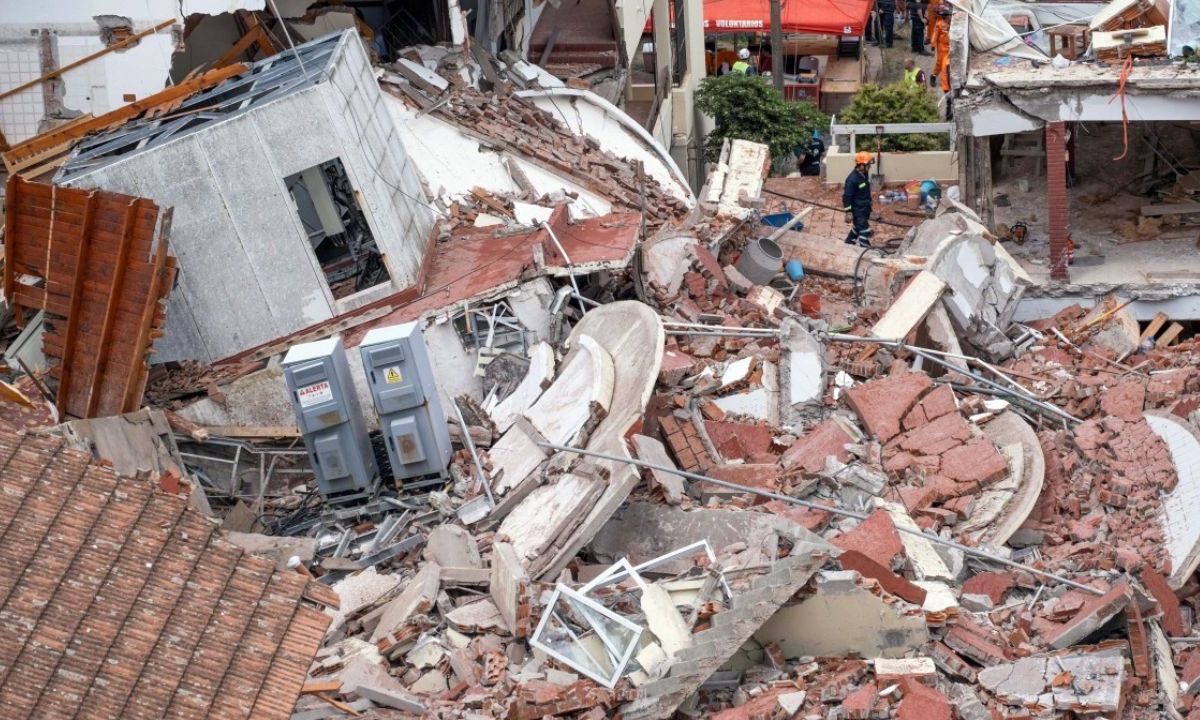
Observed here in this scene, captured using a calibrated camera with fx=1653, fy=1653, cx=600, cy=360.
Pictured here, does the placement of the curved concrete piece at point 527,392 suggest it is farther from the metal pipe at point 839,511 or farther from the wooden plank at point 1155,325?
the wooden plank at point 1155,325

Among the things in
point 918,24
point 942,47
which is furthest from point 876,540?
point 918,24

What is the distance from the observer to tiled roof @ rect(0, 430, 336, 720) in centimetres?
823

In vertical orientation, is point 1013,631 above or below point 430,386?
below

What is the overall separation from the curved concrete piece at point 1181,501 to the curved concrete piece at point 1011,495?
107 centimetres

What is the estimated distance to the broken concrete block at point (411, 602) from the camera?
37.0 ft

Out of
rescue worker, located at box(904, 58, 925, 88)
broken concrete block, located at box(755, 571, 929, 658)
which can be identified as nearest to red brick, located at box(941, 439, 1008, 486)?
broken concrete block, located at box(755, 571, 929, 658)

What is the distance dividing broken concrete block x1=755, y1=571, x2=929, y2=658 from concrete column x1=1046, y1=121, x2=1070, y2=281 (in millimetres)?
9032

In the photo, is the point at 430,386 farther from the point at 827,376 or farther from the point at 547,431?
the point at 827,376

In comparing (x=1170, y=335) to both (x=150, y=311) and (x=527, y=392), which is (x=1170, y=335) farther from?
(x=150, y=311)

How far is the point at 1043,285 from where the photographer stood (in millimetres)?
19094

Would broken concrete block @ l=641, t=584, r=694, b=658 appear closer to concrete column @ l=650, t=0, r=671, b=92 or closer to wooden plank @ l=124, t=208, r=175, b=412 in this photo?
wooden plank @ l=124, t=208, r=175, b=412

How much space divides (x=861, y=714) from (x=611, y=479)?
266 cm

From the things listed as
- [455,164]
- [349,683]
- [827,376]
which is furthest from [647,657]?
[455,164]

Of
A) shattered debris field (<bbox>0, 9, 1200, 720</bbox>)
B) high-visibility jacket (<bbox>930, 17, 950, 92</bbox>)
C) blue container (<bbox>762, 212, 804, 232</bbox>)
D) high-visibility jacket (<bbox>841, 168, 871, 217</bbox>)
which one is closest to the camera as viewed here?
shattered debris field (<bbox>0, 9, 1200, 720</bbox>)
